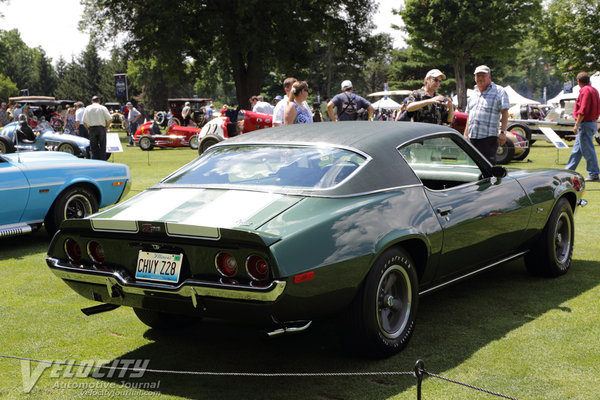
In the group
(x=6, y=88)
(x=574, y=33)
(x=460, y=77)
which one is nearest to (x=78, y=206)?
(x=574, y=33)

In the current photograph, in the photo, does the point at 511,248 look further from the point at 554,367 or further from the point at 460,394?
the point at 460,394

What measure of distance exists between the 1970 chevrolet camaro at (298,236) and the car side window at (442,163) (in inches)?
1.6

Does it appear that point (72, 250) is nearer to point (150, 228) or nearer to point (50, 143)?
point (150, 228)

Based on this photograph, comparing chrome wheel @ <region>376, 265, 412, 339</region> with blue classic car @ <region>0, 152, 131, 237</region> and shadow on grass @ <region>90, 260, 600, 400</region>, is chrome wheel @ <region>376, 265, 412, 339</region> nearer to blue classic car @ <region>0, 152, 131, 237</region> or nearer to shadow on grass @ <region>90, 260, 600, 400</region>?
shadow on grass @ <region>90, 260, 600, 400</region>

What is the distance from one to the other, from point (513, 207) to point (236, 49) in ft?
93.5

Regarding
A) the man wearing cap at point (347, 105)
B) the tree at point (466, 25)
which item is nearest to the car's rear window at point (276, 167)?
the man wearing cap at point (347, 105)

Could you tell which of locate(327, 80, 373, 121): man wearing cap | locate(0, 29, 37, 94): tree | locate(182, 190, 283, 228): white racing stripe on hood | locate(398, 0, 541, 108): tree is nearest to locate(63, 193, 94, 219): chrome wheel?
locate(327, 80, 373, 121): man wearing cap

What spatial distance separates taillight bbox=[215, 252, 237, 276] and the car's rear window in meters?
0.72

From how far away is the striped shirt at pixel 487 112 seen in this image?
7.98 m

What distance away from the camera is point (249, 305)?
3.22m

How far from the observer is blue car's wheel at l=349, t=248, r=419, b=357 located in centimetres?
357

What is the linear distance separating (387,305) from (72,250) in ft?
6.10

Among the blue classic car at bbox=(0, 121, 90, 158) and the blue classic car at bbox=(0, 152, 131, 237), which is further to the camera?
the blue classic car at bbox=(0, 121, 90, 158)

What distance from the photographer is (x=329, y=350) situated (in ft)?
13.1
